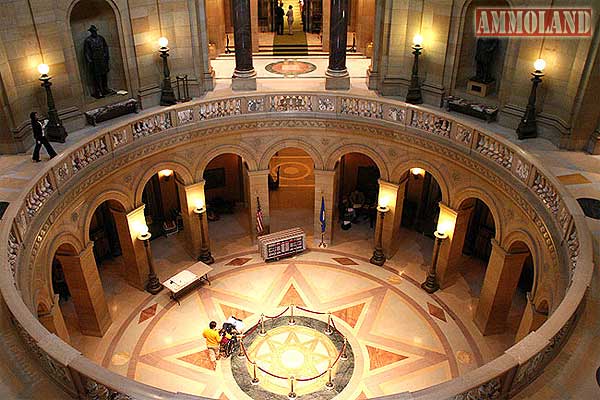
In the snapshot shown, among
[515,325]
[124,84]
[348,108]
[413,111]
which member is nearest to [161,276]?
[124,84]

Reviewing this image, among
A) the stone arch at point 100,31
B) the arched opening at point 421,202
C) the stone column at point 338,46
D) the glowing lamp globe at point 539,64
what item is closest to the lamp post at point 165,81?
the stone arch at point 100,31

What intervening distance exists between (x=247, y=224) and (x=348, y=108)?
22.9 ft

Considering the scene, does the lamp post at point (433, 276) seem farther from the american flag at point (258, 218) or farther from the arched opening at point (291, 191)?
→ the american flag at point (258, 218)

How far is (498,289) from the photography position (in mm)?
15305

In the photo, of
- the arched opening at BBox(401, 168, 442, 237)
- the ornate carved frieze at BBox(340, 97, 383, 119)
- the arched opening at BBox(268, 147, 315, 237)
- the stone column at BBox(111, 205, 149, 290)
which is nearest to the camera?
the stone column at BBox(111, 205, 149, 290)

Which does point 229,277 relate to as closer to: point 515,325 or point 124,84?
point 124,84

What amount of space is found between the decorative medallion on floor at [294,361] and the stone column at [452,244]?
4516 millimetres

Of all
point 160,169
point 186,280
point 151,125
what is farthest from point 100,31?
point 186,280

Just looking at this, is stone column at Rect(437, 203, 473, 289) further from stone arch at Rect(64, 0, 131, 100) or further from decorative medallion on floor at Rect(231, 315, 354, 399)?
stone arch at Rect(64, 0, 131, 100)

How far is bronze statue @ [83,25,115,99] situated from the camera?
16750 millimetres

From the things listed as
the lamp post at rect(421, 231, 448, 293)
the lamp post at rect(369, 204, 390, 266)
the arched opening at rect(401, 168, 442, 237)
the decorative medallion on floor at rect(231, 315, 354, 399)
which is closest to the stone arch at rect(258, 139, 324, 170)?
the lamp post at rect(369, 204, 390, 266)

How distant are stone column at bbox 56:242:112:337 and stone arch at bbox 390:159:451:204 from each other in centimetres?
1000

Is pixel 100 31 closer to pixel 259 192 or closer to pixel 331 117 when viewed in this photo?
pixel 259 192

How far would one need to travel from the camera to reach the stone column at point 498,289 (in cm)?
1484
